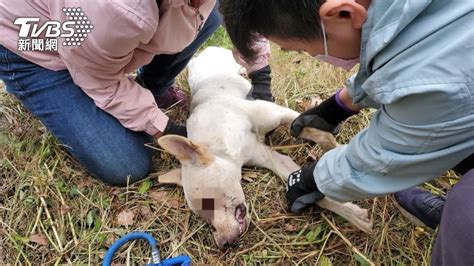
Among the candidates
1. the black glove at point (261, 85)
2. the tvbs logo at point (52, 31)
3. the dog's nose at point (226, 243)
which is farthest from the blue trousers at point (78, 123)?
the black glove at point (261, 85)

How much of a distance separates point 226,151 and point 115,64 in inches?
24.0

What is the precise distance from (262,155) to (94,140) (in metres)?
0.79

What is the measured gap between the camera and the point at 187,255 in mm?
2018

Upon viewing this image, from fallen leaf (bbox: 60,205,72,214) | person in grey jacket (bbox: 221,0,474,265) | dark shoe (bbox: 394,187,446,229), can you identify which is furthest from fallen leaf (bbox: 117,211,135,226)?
dark shoe (bbox: 394,187,446,229)

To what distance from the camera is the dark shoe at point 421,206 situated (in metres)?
1.92

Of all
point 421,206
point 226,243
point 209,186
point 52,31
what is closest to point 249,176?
point 209,186

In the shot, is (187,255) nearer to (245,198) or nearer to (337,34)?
(245,198)

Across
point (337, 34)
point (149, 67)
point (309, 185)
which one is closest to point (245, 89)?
point (149, 67)

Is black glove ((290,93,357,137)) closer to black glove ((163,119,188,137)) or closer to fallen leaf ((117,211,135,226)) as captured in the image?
black glove ((163,119,188,137))

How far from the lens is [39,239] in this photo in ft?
7.02

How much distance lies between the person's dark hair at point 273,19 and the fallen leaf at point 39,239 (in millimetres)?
1260

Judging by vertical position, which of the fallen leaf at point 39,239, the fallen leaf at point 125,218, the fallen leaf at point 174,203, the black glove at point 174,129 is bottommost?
the fallen leaf at point 39,239

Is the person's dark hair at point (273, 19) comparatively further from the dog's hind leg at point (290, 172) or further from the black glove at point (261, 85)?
the black glove at point (261, 85)

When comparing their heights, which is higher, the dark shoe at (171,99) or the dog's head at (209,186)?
the dog's head at (209,186)
